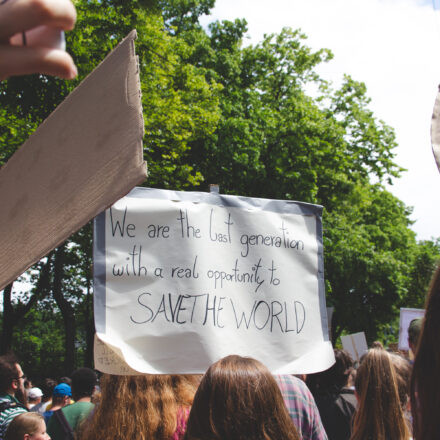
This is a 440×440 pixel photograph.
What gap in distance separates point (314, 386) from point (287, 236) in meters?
1.88

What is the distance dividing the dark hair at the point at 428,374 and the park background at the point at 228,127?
918 centimetres

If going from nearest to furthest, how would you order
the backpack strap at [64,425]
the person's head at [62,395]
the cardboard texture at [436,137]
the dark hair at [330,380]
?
the cardboard texture at [436,137], the backpack strap at [64,425], the dark hair at [330,380], the person's head at [62,395]

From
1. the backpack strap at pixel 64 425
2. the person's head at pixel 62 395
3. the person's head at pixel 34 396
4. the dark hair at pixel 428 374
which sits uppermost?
the dark hair at pixel 428 374

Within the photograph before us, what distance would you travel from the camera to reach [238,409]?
193cm

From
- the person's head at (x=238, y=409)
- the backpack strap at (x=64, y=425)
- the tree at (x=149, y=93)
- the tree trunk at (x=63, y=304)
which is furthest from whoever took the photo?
the tree trunk at (x=63, y=304)

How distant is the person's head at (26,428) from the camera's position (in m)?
3.56

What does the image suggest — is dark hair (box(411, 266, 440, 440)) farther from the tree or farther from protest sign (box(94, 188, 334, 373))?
the tree

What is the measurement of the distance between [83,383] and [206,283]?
2528mm

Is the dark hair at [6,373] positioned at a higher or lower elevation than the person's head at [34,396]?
higher

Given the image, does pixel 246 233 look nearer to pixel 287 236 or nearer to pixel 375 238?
pixel 287 236

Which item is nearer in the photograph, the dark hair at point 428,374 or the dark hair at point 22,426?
the dark hair at point 428,374

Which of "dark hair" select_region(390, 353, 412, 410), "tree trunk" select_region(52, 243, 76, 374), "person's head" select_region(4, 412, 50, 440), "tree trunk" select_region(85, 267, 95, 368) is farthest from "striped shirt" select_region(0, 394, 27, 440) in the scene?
"tree trunk" select_region(85, 267, 95, 368)

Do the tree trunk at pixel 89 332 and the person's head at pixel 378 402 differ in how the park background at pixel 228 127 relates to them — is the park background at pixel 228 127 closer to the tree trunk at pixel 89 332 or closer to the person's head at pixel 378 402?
the tree trunk at pixel 89 332

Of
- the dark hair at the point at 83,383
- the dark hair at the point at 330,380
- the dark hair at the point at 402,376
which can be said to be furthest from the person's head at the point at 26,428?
the dark hair at the point at 402,376
